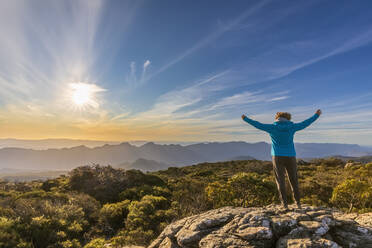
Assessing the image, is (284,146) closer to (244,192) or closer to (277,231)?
(277,231)

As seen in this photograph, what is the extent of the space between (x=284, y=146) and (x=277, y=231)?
194 cm

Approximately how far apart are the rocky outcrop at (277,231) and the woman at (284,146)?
631mm

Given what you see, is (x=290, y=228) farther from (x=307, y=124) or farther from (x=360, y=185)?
(x=360, y=185)

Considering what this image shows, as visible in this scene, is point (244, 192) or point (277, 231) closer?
point (277, 231)

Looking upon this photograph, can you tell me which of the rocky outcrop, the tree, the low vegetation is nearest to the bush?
the low vegetation

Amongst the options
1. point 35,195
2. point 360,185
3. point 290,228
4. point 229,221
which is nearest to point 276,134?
point 290,228

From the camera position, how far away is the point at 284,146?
15.0 feet

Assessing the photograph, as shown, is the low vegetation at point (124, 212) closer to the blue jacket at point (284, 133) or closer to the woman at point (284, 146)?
the woman at point (284, 146)

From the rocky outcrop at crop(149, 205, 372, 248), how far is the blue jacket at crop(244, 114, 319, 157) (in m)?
1.44

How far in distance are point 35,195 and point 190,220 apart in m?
11.5

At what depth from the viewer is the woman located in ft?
14.9

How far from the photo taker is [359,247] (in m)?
3.45

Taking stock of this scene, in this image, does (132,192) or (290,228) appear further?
(132,192)

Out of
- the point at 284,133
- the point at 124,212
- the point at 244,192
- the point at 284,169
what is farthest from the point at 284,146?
the point at 124,212
